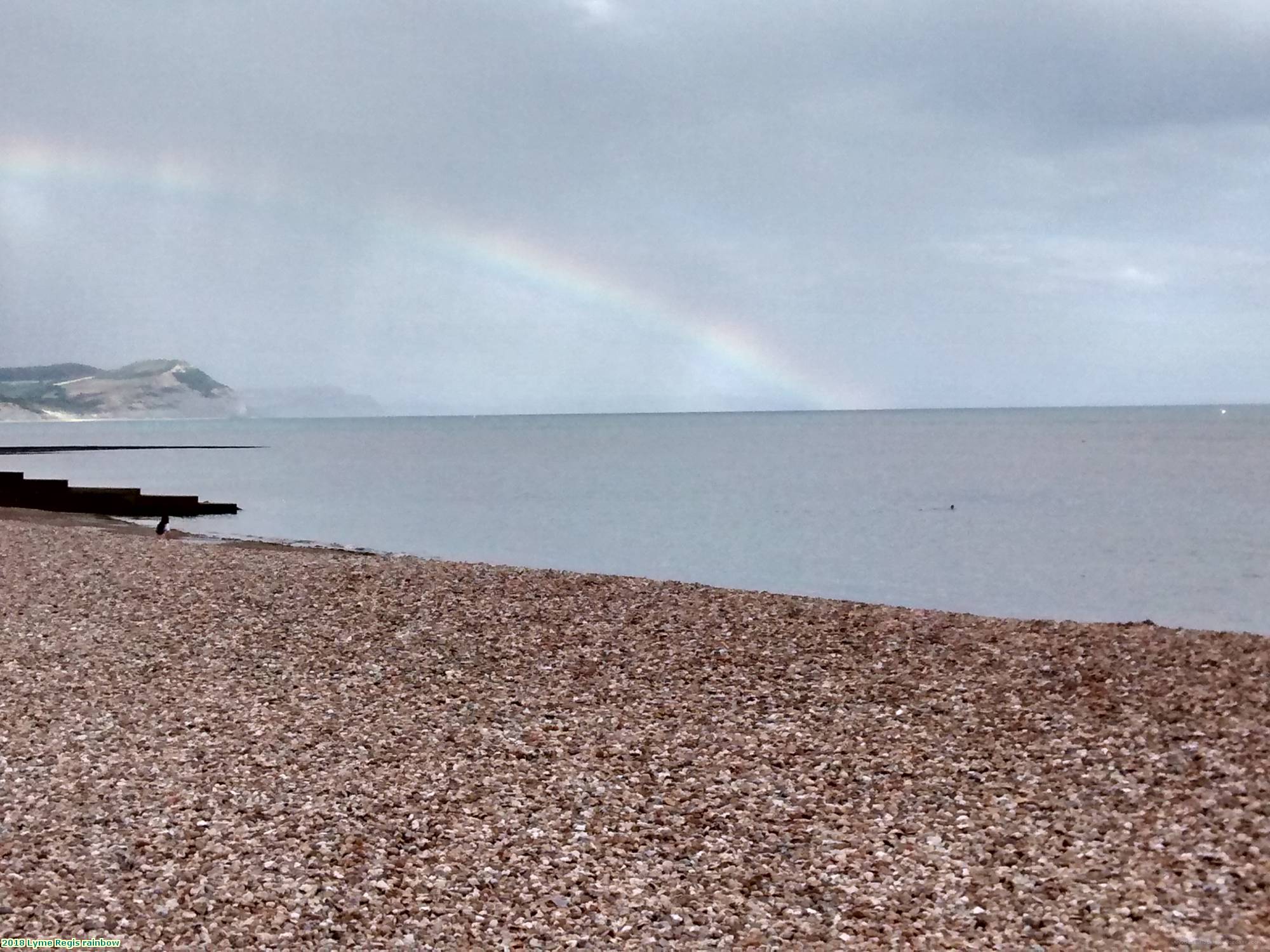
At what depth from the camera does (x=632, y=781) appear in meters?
9.37

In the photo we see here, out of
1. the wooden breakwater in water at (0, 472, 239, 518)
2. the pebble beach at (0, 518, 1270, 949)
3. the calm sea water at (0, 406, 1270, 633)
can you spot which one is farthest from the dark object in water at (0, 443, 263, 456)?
the pebble beach at (0, 518, 1270, 949)

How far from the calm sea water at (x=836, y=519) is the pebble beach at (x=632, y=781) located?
18.2 meters

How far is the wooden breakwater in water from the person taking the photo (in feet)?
135

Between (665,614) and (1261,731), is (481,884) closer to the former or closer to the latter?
(1261,731)

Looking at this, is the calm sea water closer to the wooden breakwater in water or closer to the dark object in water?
the wooden breakwater in water

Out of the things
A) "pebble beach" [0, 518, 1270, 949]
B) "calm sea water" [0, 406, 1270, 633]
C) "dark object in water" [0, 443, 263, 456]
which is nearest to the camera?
"pebble beach" [0, 518, 1270, 949]

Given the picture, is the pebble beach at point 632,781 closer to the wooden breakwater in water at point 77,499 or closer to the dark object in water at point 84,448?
the wooden breakwater in water at point 77,499

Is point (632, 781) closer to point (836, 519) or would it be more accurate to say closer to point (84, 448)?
point (836, 519)

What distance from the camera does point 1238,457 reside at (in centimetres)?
11256

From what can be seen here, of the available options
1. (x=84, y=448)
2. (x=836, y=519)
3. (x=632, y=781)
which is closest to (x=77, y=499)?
(x=836, y=519)

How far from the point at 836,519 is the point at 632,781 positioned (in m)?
47.2

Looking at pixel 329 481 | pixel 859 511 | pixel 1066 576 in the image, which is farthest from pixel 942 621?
pixel 329 481

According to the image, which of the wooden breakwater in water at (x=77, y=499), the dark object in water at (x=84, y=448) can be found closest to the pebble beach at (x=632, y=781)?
the wooden breakwater in water at (x=77, y=499)

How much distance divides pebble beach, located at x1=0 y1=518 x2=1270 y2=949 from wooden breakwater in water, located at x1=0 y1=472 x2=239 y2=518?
28.5 metres
